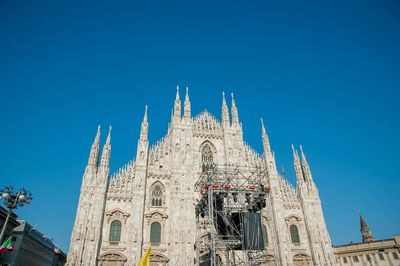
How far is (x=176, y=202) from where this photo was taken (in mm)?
28719

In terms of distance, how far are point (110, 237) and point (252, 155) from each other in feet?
61.8

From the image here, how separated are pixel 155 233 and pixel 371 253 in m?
29.4

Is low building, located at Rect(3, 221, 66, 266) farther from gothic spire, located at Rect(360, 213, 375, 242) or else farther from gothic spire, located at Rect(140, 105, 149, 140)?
gothic spire, located at Rect(360, 213, 375, 242)

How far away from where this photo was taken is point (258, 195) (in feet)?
78.7

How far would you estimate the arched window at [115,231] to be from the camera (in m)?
26.7

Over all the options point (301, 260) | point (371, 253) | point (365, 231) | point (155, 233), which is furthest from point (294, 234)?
point (365, 231)

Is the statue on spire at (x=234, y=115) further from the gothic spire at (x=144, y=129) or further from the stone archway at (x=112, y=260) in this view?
the stone archway at (x=112, y=260)

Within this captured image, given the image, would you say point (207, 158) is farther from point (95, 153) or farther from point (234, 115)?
point (95, 153)

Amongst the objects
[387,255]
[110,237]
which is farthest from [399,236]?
[110,237]

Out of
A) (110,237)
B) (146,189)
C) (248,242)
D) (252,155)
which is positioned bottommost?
(248,242)

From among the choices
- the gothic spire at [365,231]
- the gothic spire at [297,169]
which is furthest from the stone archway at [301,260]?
the gothic spire at [365,231]

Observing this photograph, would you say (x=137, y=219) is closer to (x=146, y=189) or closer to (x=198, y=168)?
(x=146, y=189)

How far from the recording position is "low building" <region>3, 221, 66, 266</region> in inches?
1463

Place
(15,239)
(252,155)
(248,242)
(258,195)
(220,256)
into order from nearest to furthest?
1. (248,242)
2. (258,195)
3. (220,256)
4. (252,155)
5. (15,239)
